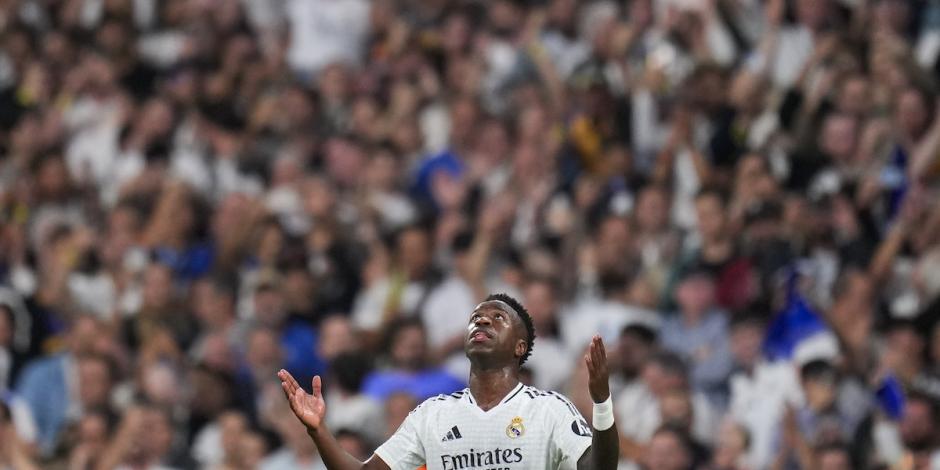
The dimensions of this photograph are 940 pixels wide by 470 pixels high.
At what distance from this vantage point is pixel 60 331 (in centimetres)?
1430

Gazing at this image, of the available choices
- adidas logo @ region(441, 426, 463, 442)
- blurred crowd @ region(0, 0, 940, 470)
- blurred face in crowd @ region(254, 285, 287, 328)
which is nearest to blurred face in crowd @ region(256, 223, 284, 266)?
blurred crowd @ region(0, 0, 940, 470)

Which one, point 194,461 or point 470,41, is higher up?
point 470,41

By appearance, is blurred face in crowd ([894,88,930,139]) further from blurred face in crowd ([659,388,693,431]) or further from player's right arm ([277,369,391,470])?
Answer: player's right arm ([277,369,391,470])

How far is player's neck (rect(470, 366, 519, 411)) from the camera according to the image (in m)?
7.43

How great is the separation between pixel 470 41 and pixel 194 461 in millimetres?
4750

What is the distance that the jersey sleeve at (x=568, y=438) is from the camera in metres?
7.18

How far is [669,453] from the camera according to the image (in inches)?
404

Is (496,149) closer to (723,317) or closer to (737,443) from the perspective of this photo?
(723,317)

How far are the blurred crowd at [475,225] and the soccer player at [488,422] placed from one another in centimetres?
302

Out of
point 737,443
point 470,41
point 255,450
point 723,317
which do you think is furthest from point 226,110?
point 737,443

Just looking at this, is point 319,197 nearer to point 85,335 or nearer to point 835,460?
point 85,335

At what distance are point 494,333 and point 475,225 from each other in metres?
6.04

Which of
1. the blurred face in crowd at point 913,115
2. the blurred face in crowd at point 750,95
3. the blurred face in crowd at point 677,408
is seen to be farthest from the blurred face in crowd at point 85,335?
the blurred face in crowd at point 913,115

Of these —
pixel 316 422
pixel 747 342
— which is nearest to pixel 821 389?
pixel 747 342
